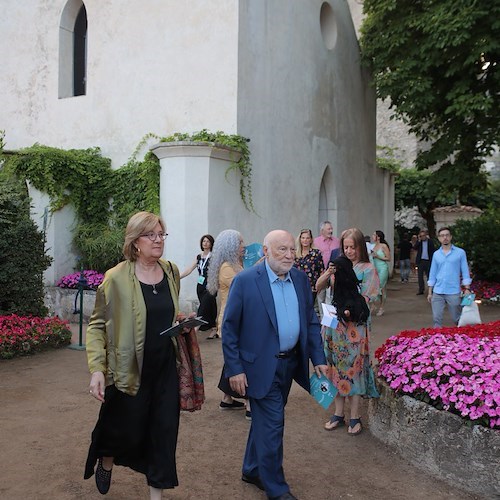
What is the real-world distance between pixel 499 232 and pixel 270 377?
44.3ft

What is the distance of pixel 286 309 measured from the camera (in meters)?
4.19

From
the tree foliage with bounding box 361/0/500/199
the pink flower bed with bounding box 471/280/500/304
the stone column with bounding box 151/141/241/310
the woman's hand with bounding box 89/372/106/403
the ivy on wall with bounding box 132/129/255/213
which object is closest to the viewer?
the woman's hand with bounding box 89/372/106/403

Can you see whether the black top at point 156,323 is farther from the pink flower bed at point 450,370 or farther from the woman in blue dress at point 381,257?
the woman in blue dress at point 381,257

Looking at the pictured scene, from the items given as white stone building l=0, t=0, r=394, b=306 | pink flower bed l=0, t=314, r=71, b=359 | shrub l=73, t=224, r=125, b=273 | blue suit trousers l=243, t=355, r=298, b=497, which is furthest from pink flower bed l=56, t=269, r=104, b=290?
blue suit trousers l=243, t=355, r=298, b=497

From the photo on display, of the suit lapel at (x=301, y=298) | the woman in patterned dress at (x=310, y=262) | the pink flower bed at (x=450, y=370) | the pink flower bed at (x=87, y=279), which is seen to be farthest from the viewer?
the pink flower bed at (x=87, y=279)

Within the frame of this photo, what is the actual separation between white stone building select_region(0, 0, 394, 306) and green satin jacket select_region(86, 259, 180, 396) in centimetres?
746

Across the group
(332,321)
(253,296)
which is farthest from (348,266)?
(253,296)

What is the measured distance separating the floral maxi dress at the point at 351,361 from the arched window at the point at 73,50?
12.1m

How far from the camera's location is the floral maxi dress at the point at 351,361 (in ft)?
17.9

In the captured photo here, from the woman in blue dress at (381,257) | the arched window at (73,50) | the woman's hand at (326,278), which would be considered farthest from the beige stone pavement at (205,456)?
the arched window at (73,50)

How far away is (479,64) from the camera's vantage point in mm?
13805

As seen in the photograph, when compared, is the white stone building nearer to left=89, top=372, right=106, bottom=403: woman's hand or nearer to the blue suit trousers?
the blue suit trousers

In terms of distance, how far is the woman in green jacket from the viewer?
3715 millimetres

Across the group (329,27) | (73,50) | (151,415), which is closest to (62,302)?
(73,50)
